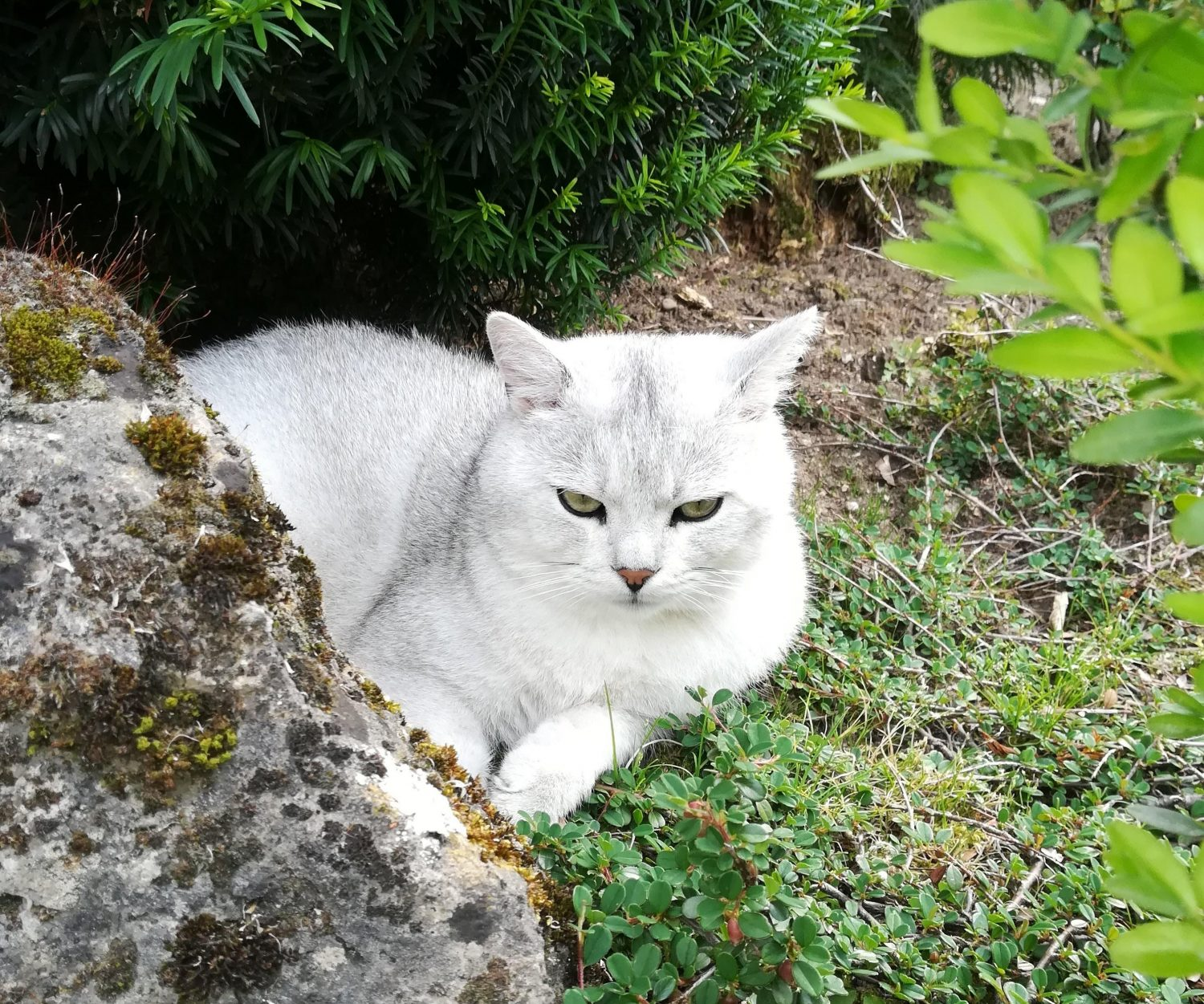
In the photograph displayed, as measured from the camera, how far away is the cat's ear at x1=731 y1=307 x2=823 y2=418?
261 cm

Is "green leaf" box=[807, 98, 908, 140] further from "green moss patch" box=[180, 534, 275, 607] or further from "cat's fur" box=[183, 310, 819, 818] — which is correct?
"cat's fur" box=[183, 310, 819, 818]

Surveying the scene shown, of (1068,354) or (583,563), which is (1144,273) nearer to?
(1068,354)

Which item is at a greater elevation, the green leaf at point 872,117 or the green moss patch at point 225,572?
the green leaf at point 872,117

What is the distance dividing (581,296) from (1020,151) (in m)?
3.16

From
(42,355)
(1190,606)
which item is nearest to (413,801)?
(42,355)

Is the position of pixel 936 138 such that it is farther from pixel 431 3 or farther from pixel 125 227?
pixel 125 227

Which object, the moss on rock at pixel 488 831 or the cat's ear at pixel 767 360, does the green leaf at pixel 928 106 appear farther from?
the cat's ear at pixel 767 360

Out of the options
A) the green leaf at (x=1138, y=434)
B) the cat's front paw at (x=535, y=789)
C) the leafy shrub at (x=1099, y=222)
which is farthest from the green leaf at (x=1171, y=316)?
the cat's front paw at (x=535, y=789)

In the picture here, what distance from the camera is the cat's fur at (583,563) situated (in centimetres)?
254

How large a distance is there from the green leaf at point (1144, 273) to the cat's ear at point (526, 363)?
74.9 inches

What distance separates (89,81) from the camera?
273cm

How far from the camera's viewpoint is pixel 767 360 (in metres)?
2.62

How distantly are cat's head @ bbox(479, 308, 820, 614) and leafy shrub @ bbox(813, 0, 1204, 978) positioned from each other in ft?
5.21

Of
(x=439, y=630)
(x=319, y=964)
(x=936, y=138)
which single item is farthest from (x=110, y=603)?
(x=936, y=138)
